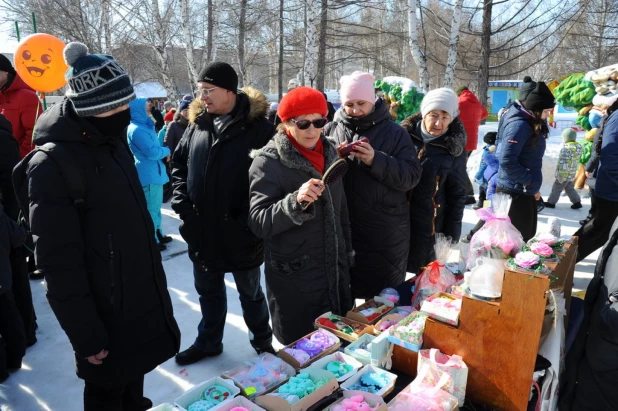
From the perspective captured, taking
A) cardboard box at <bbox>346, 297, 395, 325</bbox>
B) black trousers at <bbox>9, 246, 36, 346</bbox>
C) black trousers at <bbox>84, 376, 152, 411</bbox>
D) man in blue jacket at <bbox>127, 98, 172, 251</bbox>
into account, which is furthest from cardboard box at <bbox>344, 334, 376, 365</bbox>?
man in blue jacket at <bbox>127, 98, 172, 251</bbox>

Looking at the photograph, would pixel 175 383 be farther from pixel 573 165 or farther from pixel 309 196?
pixel 573 165

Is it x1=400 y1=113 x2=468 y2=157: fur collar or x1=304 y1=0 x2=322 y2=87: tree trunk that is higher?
x1=304 y1=0 x2=322 y2=87: tree trunk

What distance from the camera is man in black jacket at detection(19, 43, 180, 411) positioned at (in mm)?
1623

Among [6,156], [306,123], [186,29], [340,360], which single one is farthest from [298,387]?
[186,29]

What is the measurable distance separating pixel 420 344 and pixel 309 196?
751 millimetres

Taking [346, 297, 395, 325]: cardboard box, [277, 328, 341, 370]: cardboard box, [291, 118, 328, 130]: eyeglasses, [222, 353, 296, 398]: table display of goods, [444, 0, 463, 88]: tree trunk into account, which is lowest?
[222, 353, 296, 398]: table display of goods

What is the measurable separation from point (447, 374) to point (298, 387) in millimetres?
530

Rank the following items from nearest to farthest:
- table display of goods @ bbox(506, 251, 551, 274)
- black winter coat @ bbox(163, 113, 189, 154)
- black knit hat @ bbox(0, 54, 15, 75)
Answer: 1. table display of goods @ bbox(506, 251, 551, 274)
2. black knit hat @ bbox(0, 54, 15, 75)
3. black winter coat @ bbox(163, 113, 189, 154)

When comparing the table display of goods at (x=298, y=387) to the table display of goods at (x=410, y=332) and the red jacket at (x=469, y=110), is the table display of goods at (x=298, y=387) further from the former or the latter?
the red jacket at (x=469, y=110)

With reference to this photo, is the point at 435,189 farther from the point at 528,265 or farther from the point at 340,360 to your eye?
the point at 340,360

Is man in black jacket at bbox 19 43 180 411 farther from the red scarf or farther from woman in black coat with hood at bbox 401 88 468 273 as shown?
woman in black coat with hood at bbox 401 88 468 273

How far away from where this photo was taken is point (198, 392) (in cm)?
148

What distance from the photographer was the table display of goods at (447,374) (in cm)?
151

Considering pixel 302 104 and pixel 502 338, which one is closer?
pixel 502 338
